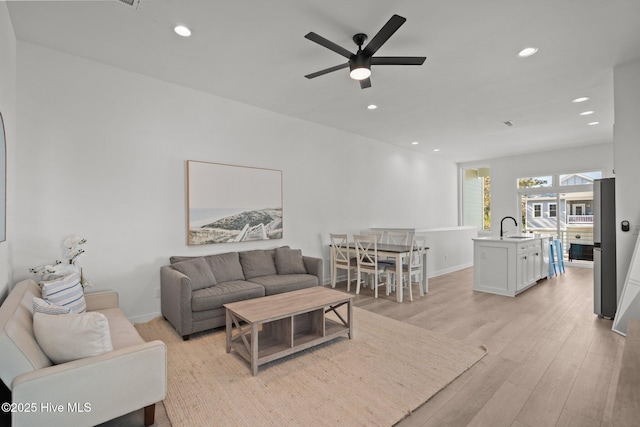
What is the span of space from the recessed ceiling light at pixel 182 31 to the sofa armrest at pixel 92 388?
2.60m

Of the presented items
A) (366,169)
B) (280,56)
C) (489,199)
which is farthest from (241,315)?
(489,199)

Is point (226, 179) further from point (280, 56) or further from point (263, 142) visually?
point (280, 56)

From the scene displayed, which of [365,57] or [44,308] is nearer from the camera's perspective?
[44,308]

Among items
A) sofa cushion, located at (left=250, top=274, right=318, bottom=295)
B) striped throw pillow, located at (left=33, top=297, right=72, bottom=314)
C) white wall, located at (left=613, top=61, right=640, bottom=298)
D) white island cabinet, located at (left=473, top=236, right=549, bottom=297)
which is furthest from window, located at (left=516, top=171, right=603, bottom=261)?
striped throw pillow, located at (left=33, top=297, right=72, bottom=314)

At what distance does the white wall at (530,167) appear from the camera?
7023 mm

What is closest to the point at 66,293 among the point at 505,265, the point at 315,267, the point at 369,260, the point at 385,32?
the point at 315,267

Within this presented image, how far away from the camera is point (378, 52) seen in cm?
311

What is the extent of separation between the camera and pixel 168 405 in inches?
83.4

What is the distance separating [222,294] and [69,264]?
1525 millimetres

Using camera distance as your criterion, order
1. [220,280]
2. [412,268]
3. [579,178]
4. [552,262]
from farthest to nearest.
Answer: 1. [579,178]
2. [552,262]
3. [412,268]
4. [220,280]

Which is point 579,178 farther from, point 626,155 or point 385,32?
point 385,32

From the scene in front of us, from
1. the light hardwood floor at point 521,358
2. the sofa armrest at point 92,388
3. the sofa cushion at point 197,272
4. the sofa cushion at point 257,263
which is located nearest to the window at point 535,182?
the light hardwood floor at point 521,358

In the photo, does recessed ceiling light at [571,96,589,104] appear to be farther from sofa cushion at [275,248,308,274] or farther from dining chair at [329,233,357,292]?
sofa cushion at [275,248,308,274]

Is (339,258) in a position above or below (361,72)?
below
